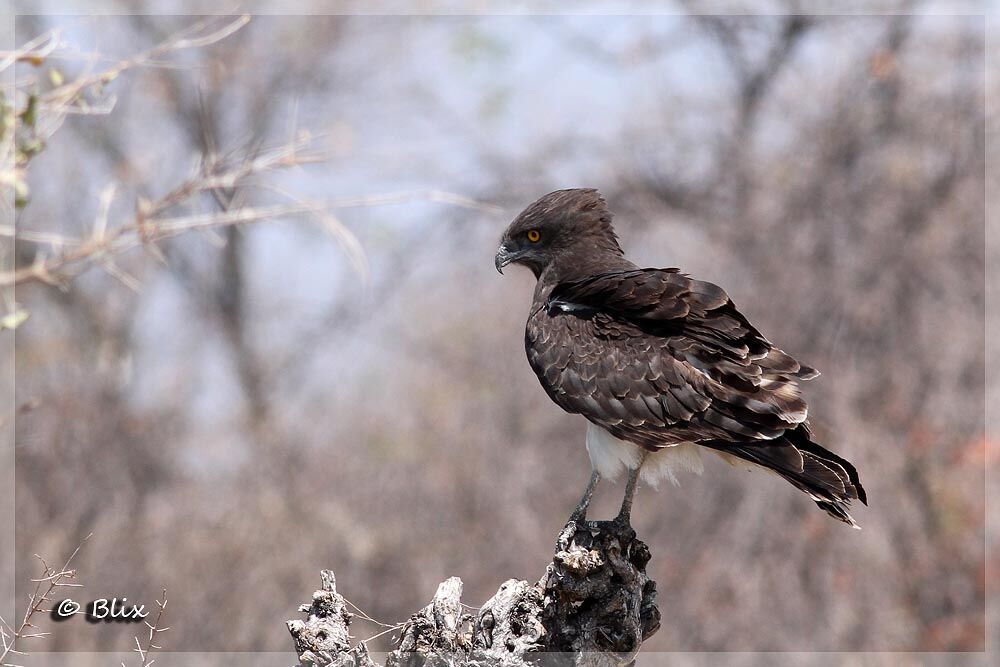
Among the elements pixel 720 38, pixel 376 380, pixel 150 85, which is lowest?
pixel 376 380

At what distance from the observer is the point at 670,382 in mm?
5152

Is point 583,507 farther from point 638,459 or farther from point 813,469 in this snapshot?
point 813,469

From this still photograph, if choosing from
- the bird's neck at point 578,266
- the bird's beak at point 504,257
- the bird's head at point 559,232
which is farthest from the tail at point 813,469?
the bird's beak at point 504,257

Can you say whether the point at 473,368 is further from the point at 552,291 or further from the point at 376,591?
the point at 552,291

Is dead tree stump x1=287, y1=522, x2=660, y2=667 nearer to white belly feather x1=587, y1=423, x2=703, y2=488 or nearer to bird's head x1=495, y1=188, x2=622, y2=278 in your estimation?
white belly feather x1=587, y1=423, x2=703, y2=488

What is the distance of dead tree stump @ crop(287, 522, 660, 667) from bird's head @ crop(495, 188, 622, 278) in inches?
77.3

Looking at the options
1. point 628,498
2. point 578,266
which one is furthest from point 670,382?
point 578,266

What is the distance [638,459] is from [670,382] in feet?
1.40

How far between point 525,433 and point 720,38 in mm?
6956

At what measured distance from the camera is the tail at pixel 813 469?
4570mm

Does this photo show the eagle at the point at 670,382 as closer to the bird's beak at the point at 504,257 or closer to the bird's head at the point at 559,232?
the bird's head at the point at 559,232

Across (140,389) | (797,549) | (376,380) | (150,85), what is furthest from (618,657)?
(150,85)

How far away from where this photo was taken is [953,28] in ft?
51.5

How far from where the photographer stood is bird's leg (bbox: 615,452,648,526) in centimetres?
477
